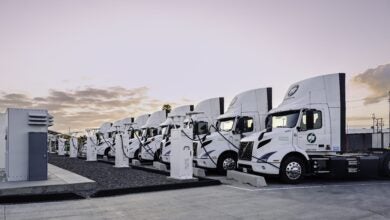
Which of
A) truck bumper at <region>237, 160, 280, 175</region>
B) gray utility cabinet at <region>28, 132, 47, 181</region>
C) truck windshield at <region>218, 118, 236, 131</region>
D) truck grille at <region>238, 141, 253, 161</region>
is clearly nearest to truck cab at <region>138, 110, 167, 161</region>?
truck windshield at <region>218, 118, 236, 131</region>

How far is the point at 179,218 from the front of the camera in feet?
27.5

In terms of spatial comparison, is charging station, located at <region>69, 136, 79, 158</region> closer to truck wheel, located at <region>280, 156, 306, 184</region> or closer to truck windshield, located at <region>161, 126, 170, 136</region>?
truck windshield, located at <region>161, 126, 170, 136</region>

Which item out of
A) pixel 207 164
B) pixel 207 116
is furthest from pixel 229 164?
pixel 207 116

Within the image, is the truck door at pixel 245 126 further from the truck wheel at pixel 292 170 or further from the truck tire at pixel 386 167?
the truck tire at pixel 386 167

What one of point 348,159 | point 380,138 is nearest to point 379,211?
point 348,159

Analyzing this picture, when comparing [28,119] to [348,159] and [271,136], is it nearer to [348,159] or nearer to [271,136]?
[271,136]

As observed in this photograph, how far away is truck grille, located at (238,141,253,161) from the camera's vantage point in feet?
48.4

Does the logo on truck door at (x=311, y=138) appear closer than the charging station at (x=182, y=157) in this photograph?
Yes

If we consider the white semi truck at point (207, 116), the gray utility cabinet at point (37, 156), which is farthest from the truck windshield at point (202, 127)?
the gray utility cabinet at point (37, 156)

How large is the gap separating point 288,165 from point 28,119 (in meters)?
8.72

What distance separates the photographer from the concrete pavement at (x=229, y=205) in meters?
8.61

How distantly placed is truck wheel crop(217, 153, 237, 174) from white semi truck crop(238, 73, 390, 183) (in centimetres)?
224

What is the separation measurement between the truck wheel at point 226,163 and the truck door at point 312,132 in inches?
158

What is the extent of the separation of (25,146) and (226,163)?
8.05 m
